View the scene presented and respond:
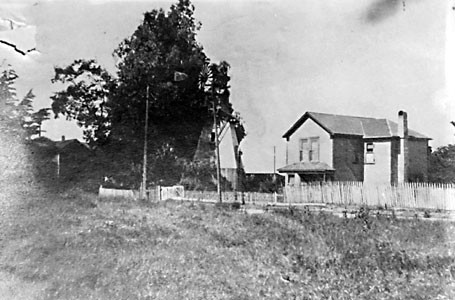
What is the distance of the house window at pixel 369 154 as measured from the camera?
759 cm

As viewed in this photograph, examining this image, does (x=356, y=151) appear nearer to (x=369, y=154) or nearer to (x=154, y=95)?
(x=369, y=154)

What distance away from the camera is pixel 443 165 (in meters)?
5.72

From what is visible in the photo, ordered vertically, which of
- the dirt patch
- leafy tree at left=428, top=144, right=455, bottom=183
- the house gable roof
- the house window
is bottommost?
the dirt patch

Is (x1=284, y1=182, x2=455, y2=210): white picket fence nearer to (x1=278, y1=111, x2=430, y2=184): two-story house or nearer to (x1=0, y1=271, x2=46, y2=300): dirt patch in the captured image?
(x1=278, y1=111, x2=430, y2=184): two-story house

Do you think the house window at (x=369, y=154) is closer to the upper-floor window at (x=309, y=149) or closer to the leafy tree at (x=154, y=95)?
the upper-floor window at (x=309, y=149)

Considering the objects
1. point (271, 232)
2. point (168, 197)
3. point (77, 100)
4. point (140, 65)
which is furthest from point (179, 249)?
point (140, 65)

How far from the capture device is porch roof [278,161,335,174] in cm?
857

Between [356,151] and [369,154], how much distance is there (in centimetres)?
111

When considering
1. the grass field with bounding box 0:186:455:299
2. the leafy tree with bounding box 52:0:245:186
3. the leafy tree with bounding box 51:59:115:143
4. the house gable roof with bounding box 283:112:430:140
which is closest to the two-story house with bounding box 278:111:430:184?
the house gable roof with bounding box 283:112:430:140

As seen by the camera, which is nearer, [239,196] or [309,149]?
[239,196]

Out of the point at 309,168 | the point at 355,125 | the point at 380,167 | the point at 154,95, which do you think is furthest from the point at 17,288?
the point at 309,168

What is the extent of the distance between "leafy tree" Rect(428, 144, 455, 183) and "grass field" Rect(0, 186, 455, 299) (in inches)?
23.3

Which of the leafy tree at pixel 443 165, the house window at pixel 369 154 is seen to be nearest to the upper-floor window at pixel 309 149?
the house window at pixel 369 154

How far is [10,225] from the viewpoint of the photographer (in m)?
5.65
